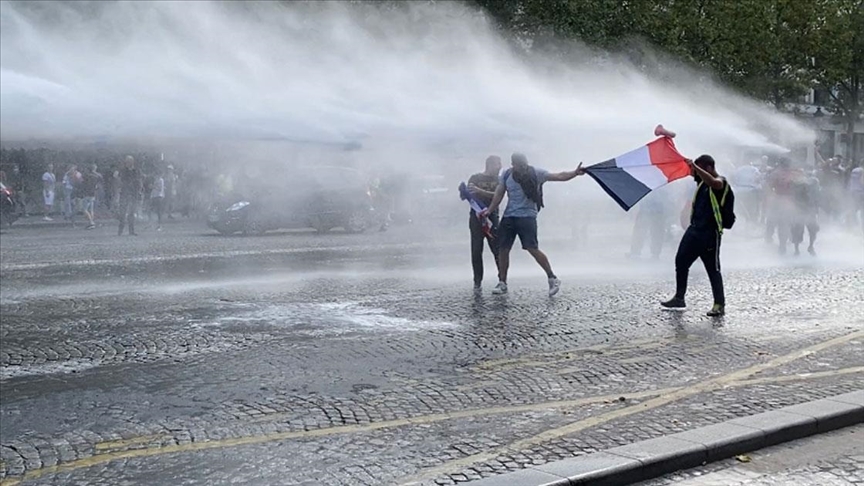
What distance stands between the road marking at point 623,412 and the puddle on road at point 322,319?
3152 mm

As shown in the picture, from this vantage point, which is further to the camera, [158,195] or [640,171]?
[158,195]

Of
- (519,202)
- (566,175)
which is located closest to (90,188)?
(519,202)

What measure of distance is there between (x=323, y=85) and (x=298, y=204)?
15.4 ft

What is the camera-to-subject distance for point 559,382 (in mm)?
7734

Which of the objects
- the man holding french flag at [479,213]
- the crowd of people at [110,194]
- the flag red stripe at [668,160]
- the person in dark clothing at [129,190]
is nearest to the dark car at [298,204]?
the person in dark clothing at [129,190]

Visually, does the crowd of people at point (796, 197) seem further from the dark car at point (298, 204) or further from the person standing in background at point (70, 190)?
the person standing in background at point (70, 190)

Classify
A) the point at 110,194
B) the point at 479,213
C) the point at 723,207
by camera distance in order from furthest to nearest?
the point at 110,194, the point at 479,213, the point at 723,207

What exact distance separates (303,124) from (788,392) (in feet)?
46.6

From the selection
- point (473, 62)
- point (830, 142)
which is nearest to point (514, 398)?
point (473, 62)

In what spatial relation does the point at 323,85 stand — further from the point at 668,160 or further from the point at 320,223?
the point at 668,160

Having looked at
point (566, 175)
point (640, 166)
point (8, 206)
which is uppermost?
point (640, 166)

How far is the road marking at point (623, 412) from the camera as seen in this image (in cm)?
571

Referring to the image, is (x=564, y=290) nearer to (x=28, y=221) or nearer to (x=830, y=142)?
(x=28, y=221)

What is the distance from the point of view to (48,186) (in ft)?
90.3
